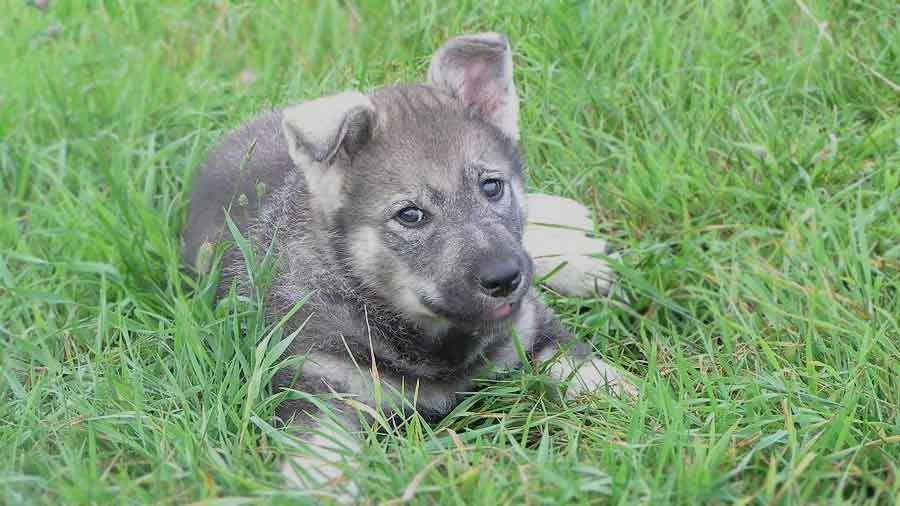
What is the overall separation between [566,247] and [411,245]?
129 cm

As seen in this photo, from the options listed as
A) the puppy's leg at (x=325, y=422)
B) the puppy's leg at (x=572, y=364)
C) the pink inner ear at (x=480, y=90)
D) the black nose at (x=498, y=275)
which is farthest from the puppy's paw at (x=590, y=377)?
the pink inner ear at (x=480, y=90)

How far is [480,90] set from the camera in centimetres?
402

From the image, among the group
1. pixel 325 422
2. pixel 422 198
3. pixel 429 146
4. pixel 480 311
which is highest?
pixel 429 146

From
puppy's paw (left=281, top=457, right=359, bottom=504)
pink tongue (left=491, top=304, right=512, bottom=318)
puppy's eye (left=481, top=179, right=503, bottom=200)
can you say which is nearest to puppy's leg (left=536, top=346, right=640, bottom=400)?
pink tongue (left=491, top=304, right=512, bottom=318)

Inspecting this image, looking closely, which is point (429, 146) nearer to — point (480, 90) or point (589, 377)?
point (480, 90)

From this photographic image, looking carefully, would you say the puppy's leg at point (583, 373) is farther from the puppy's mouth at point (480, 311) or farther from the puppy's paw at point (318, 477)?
the puppy's paw at point (318, 477)

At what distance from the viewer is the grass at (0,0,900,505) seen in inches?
123

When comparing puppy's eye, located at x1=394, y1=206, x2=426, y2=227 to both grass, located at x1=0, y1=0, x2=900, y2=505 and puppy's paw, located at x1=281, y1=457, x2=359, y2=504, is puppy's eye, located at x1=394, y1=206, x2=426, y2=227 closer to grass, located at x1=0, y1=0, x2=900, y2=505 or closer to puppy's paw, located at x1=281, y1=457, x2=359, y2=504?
grass, located at x1=0, y1=0, x2=900, y2=505

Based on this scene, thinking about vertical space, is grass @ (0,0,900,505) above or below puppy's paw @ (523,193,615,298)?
above

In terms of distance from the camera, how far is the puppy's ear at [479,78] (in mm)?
3963

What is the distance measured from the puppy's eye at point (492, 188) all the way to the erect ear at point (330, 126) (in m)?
0.42

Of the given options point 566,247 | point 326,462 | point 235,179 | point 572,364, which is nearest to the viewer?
point 326,462

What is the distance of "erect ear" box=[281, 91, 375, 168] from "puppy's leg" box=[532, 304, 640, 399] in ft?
3.33

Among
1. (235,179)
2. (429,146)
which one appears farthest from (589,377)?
(235,179)
